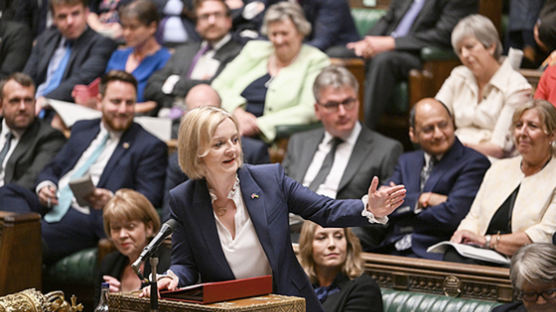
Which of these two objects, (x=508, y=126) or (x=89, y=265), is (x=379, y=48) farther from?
(x=89, y=265)

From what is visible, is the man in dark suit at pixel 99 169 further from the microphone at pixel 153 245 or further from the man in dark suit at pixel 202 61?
the microphone at pixel 153 245

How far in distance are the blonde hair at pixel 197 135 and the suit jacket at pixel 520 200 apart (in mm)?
1485

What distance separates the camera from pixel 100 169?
4.82 meters

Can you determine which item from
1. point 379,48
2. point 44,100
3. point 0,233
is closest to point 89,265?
point 0,233

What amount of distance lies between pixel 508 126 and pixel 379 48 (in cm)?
121

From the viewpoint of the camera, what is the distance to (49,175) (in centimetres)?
490

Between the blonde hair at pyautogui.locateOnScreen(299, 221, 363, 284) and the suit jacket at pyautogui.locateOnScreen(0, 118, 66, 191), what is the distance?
1.95 m

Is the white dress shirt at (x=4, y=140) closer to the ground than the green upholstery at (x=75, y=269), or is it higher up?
higher up

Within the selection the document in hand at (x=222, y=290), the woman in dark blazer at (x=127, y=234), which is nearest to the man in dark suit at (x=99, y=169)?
the woman in dark blazer at (x=127, y=234)

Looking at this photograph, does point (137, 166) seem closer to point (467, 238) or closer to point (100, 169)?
point (100, 169)

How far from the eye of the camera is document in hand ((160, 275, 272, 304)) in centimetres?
245

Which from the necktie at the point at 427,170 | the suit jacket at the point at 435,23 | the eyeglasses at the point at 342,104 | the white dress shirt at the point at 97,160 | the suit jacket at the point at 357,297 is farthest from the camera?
the suit jacket at the point at 435,23

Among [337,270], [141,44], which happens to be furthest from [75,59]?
[337,270]

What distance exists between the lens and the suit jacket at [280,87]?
491 cm
